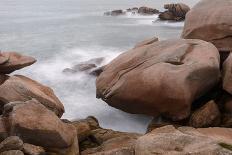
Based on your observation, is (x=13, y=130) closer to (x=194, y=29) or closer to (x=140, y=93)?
(x=140, y=93)

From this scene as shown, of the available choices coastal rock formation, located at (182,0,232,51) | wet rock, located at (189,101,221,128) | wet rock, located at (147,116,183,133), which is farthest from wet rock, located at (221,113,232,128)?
coastal rock formation, located at (182,0,232,51)

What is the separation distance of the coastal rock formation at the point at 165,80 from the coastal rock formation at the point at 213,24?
156 cm

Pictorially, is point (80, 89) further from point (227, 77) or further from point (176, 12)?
point (176, 12)

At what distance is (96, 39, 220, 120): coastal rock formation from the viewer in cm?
1205

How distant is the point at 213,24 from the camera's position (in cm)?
1541

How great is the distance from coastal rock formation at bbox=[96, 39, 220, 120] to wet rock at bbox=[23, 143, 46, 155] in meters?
4.12

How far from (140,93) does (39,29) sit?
80.1 ft

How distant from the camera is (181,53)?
13328 mm

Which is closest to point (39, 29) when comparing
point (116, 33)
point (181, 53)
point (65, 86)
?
point (116, 33)

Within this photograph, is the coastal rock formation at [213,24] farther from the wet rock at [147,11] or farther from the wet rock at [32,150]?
the wet rock at [147,11]

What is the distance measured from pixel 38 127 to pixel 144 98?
3969mm

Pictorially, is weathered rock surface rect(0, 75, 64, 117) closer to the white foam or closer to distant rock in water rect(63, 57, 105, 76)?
the white foam

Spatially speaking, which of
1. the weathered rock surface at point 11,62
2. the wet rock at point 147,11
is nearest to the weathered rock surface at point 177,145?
the weathered rock surface at point 11,62

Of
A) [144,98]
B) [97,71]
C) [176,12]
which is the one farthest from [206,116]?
[176,12]
